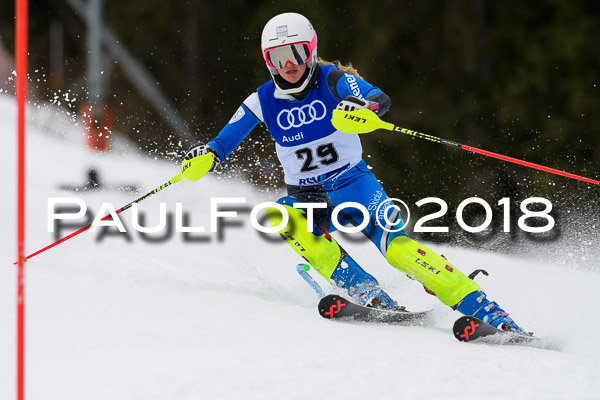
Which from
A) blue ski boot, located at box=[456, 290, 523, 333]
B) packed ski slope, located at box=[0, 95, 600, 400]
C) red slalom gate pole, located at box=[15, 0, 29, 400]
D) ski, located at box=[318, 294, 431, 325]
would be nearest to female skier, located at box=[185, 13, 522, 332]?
blue ski boot, located at box=[456, 290, 523, 333]

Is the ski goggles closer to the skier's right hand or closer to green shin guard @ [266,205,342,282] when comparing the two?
the skier's right hand

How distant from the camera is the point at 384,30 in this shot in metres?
14.0

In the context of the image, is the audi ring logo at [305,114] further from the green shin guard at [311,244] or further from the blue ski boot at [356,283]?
the blue ski boot at [356,283]

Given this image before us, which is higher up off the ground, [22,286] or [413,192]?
[413,192]

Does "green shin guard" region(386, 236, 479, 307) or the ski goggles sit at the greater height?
the ski goggles

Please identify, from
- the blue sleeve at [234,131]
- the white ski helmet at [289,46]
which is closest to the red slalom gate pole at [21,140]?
the white ski helmet at [289,46]

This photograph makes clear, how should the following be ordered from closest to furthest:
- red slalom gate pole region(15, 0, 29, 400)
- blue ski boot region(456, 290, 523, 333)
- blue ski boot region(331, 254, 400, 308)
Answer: red slalom gate pole region(15, 0, 29, 400), blue ski boot region(456, 290, 523, 333), blue ski boot region(331, 254, 400, 308)

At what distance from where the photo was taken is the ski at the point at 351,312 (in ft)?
12.0

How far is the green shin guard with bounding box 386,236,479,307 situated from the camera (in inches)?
144

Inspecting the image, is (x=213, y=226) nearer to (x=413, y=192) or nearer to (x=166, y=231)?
(x=166, y=231)

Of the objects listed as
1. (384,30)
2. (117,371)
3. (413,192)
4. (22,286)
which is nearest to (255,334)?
(117,371)

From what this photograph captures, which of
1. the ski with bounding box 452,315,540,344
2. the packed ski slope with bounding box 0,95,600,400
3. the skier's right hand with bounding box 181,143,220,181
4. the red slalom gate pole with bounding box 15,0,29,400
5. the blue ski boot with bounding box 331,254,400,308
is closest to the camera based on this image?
the red slalom gate pole with bounding box 15,0,29,400

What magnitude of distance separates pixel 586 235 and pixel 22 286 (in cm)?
493

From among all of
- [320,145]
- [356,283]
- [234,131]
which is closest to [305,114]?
[320,145]
